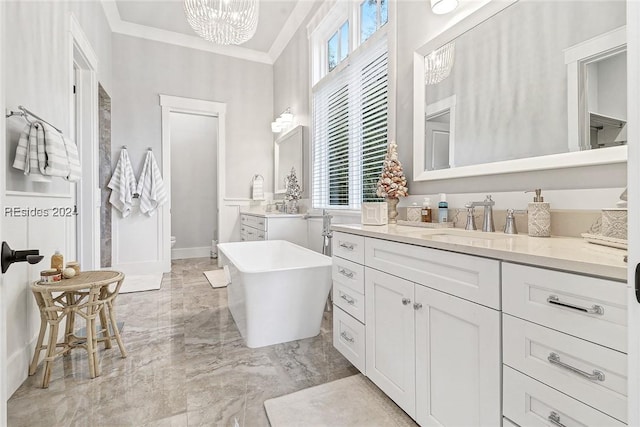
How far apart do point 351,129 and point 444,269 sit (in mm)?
2089

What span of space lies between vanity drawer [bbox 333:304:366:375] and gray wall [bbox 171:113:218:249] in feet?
14.9

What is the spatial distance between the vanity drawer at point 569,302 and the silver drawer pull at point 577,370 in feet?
0.24

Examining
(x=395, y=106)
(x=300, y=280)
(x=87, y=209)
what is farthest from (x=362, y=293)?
(x=87, y=209)

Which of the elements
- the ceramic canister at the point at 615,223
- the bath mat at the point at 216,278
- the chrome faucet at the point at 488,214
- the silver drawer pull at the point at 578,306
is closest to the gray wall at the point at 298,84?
the bath mat at the point at 216,278

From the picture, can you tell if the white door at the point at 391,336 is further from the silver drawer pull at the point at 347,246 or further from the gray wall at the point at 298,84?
the gray wall at the point at 298,84

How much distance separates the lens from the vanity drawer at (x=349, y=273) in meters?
1.62

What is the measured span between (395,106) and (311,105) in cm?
165

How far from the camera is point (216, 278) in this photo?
4078 mm

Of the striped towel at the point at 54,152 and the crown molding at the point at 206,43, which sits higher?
the crown molding at the point at 206,43

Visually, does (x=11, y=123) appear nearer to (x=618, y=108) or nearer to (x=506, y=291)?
(x=506, y=291)

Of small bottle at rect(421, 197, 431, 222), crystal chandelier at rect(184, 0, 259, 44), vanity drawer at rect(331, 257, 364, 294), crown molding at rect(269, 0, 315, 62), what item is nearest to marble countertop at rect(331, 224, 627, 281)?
vanity drawer at rect(331, 257, 364, 294)

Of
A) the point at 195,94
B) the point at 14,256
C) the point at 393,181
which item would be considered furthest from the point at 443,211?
the point at 195,94

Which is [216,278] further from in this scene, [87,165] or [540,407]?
[540,407]

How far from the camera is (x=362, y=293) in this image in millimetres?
1607
